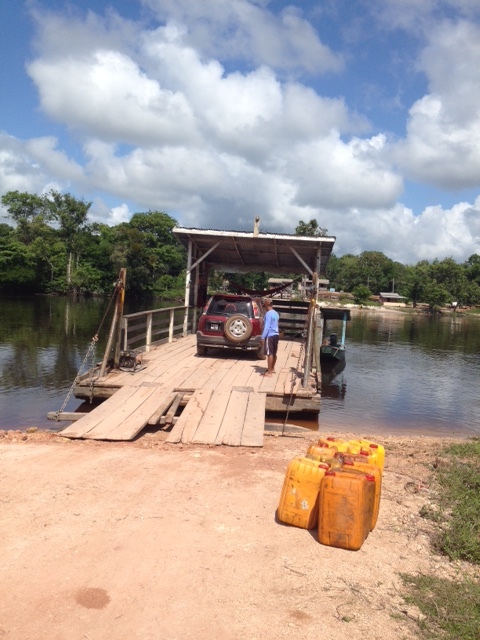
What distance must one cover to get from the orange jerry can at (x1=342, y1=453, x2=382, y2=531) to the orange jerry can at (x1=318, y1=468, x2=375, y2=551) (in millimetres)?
266

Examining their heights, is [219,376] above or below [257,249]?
below

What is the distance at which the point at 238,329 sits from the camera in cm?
1304

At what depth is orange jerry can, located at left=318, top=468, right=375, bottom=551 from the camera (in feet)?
14.8

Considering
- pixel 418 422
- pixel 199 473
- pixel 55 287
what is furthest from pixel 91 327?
pixel 55 287

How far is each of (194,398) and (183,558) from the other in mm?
5338

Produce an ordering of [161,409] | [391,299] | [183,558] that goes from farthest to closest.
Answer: [391,299] < [161,409] < [183,558]

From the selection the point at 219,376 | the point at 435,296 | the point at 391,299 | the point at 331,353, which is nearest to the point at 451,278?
the point at 435,296

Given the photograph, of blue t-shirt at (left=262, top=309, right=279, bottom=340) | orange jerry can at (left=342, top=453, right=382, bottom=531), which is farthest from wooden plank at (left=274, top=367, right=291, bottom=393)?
orange jerry can at (left=342, top=453, right=382, bottom=531)

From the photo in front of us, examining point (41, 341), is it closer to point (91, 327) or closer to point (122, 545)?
point (91, 327)

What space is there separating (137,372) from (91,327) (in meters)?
19.1

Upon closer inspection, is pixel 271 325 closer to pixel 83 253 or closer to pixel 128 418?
pixel 128 418

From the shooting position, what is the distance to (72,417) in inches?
350

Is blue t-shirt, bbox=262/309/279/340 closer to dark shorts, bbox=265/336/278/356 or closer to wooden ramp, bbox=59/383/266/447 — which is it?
dark shorts, bbox=265/336/278/356

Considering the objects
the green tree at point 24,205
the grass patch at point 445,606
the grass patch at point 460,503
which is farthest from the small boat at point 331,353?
the green tree at point 24,205
